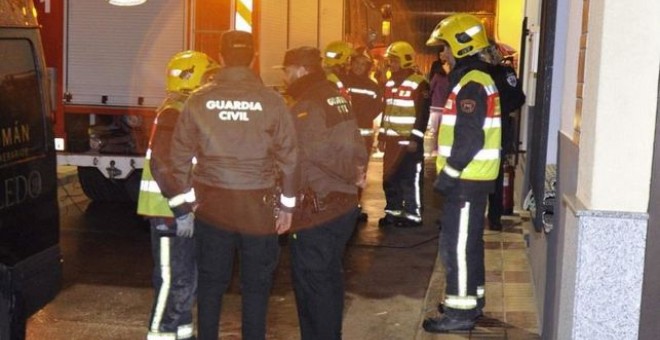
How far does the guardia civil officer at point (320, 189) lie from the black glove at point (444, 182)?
0.72 meters

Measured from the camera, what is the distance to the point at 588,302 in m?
4.10

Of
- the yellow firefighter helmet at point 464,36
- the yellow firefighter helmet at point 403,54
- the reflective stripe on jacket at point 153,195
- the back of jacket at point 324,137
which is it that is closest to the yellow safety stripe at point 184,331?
the reflective stripe on jacket at point 153,195

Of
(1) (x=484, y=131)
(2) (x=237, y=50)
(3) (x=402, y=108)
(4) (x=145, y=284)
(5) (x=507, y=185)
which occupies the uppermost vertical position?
(2) (x=237, y=50)

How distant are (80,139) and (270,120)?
19.3ft

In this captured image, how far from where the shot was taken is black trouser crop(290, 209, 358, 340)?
553cm

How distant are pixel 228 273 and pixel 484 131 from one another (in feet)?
6.41

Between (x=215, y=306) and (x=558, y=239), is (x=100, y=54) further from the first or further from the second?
(x=558, y=239)

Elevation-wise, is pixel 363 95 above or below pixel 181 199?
above

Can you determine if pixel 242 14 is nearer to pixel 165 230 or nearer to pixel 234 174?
pixel 165 230

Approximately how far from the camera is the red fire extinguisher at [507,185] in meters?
10.1

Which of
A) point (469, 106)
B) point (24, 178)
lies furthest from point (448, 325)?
point (24, 178)

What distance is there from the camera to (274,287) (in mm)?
7820

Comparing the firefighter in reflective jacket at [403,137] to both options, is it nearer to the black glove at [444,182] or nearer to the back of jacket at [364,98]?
the back of jacket at [364,98]

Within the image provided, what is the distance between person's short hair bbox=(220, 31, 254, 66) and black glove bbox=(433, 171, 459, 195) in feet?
5.14
